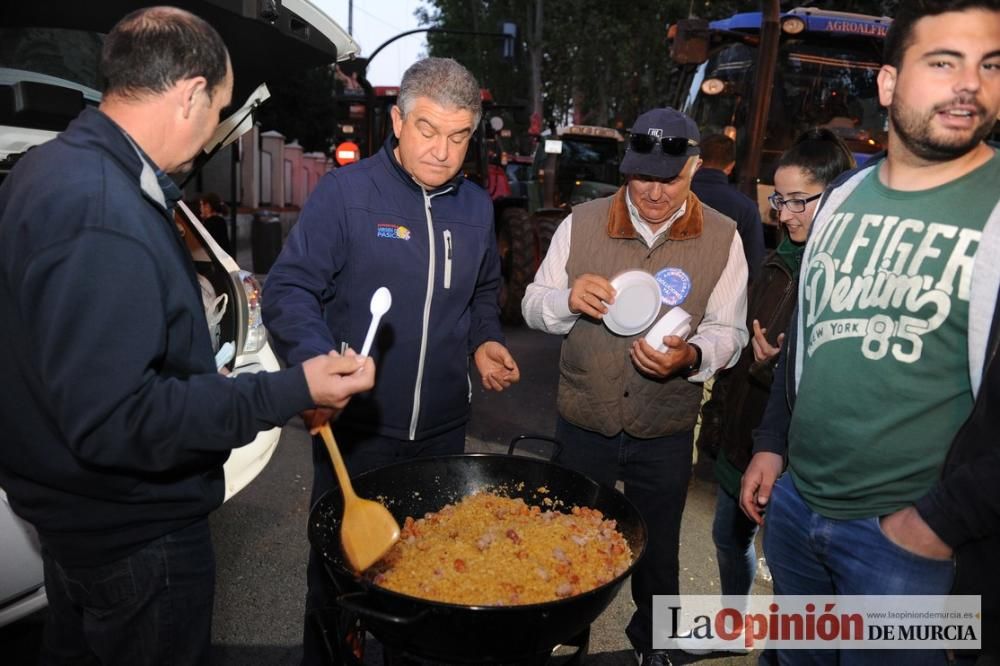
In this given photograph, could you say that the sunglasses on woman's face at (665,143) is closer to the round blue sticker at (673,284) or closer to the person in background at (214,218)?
the round blue sticker at (673,284)

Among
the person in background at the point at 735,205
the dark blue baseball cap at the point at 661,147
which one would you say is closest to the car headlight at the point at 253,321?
the dark blue baseball cap at the point at 661,147

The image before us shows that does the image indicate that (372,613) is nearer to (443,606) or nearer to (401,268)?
(443,606)

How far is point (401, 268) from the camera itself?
8.84 ft

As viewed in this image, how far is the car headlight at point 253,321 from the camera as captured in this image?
377 cm

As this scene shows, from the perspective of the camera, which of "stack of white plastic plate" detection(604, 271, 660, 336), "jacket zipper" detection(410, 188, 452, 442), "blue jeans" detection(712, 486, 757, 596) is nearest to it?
"jacket zipper" detection(410, 188, 452, 442)

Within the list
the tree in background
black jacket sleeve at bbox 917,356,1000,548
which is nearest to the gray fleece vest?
black jacket sleeve at bbox 917,356,1000,548

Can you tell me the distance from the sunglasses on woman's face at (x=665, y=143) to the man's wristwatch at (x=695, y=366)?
2.53ft

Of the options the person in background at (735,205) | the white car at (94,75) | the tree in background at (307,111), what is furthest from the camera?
the tree in background at (307,111)

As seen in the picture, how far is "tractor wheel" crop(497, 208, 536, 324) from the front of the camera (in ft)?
34.4

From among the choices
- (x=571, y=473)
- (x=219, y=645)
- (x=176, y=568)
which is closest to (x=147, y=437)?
(x=176, y=568)

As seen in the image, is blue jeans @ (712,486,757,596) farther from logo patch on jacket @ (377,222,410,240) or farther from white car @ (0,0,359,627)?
white car @ (0,0,359,627)

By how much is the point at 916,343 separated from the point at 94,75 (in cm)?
539

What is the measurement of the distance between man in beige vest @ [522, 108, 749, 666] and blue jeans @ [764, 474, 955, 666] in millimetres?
831

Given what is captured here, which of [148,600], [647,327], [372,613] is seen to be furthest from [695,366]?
[148,600]
